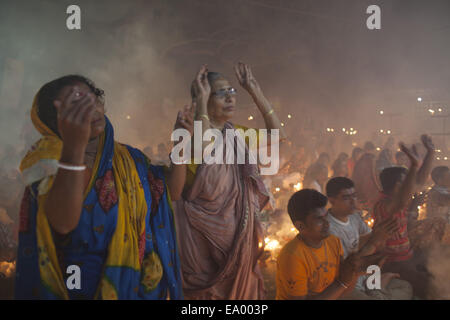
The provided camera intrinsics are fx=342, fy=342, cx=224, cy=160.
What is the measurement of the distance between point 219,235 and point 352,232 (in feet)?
4.20

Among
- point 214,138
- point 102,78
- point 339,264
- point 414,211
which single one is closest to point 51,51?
point 102,78

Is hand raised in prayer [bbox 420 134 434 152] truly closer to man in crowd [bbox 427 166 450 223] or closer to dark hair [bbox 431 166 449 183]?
man in crowd [bbox 427 166 450 223]

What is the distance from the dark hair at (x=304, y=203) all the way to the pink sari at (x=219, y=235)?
0.30 m

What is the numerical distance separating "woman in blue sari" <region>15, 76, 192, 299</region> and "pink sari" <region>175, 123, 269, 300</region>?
1.32ft

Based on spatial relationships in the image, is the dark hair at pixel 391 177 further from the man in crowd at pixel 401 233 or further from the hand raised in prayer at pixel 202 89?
the hand raised in prayer at pixel 202 89

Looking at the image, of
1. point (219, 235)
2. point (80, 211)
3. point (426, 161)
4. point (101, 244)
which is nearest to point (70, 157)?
point (80, 211)

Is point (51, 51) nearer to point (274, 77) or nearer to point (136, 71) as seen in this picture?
point (136, 71)

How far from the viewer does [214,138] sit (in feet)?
8.25

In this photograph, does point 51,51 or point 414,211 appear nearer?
point 414,211

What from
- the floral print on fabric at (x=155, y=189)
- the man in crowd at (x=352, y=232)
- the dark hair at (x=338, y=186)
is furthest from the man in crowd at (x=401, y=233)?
the floral print on fabric at (x=155, y=189)

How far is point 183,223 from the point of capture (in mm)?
2537

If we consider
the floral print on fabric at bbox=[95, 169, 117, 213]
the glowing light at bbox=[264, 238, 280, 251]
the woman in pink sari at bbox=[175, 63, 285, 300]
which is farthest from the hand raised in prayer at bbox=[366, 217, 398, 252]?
the glowing light at bbox=[264, 238, 280, 251]

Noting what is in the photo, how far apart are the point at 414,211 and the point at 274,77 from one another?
575 cm

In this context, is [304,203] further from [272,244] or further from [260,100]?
[272,244]
